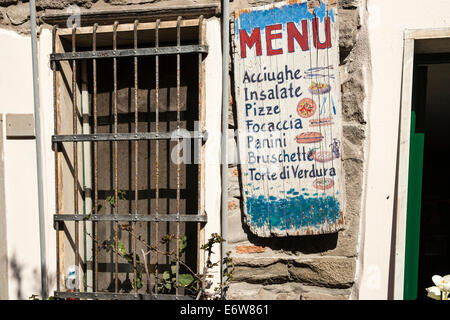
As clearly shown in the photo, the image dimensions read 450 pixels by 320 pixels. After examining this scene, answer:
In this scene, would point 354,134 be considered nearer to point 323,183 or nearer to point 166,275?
point 323,183

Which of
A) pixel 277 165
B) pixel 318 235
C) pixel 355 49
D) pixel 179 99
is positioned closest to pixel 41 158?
pixel 179 99

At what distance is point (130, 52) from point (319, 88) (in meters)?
1.11

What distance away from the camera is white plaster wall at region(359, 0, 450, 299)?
2188mm

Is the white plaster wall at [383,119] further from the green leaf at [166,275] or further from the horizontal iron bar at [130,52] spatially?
the green leaf at [166,275]

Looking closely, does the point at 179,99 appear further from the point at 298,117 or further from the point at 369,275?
the point at 369,275

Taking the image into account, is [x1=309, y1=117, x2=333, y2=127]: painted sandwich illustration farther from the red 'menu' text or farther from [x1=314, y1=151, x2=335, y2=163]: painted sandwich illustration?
the red 'menu' text

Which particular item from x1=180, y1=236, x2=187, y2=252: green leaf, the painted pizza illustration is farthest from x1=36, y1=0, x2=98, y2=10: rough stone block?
x1=180, y1=236, x2=187, y2=252: green leaf

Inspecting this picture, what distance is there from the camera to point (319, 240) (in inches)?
88.0

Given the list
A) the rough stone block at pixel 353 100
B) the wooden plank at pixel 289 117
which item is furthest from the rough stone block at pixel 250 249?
the rough stone block at pixel 353 100

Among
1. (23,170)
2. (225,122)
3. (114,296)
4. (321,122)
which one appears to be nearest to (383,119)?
(321,122)

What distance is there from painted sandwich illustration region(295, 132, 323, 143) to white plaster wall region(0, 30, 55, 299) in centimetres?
153

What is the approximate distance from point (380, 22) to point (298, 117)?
708 mm
